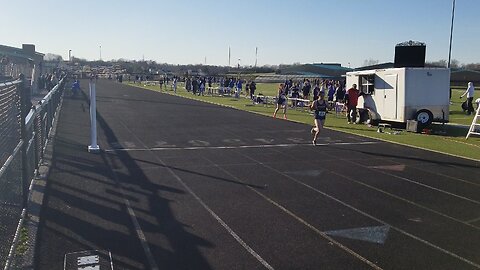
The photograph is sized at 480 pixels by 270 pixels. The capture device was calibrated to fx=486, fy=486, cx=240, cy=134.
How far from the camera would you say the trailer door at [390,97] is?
65.6 feet

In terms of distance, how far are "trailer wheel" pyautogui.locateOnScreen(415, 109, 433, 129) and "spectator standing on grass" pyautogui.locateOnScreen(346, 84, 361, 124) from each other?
3217 millimetres

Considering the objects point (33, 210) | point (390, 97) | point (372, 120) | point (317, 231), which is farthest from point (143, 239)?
point (372, 120)

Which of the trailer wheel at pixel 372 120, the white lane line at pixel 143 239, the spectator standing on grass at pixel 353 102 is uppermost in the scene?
the spectator standing on grass at pixel 353 102

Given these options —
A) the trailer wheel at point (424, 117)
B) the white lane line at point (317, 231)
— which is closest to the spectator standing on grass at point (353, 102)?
the trailer wheel at point (424, 117)

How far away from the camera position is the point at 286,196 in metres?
8.99

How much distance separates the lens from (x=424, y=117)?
19672 mm

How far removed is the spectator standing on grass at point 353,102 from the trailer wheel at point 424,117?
3217 mm

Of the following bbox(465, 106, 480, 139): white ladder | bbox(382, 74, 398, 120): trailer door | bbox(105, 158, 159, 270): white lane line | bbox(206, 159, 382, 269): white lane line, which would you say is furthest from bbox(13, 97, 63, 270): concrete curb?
bbox(465, 106, 480, 139): white ladder

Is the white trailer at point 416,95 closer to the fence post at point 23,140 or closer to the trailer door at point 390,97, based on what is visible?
the trailer door at point 390,97

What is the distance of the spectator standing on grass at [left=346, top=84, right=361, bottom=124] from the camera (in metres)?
22.1

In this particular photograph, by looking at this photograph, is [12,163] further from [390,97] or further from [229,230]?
[390,97]

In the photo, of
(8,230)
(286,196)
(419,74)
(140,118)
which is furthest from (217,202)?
(140,118)

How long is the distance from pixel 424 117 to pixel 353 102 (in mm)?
3541

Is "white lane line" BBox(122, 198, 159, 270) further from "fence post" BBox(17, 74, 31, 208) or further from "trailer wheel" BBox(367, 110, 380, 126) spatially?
"trailer wheel" BBox(367, 110, 380, 126)
